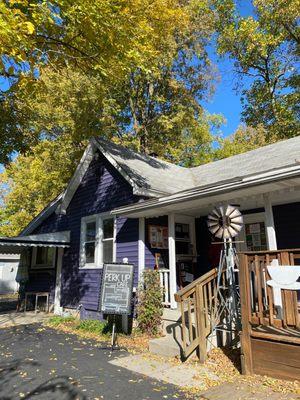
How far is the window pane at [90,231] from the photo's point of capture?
462 inches

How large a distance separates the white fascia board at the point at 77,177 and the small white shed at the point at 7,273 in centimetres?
1756

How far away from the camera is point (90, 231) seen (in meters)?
11.9

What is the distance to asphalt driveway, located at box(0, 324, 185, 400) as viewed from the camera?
492cm

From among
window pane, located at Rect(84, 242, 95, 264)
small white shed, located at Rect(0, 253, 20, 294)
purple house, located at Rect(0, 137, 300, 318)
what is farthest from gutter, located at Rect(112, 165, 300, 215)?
small white shed, located at Rect(0, 253, 20, 294)

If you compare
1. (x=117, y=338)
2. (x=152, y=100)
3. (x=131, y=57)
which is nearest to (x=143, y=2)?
(x=131, y=57)

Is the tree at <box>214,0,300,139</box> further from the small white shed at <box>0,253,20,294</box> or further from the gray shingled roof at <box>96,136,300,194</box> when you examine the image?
the small white shed at <box>0,253,20,294</box>

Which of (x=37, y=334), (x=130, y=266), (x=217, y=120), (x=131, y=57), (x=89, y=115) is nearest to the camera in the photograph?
(x=131, y=57)

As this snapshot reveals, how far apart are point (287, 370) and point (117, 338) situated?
4762mm

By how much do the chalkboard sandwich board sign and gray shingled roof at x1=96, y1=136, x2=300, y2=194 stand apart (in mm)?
2684

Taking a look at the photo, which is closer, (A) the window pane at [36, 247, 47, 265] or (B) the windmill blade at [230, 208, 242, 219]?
(B) the windmill blade at [230, 208, 242, 219]

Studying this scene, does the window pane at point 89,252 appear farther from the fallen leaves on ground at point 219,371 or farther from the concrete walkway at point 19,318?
the fallen leaves on ground at point 219,371

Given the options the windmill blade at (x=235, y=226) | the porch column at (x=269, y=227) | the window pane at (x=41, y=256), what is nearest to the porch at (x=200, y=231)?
the porch column at (x=269, y=227)

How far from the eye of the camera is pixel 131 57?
7812mm

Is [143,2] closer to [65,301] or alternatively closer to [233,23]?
[65,301]
